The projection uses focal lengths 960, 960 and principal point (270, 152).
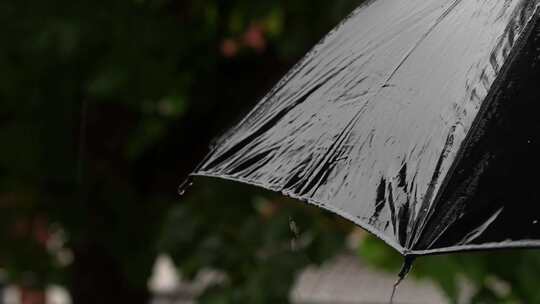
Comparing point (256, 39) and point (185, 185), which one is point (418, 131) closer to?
point (185, 185)

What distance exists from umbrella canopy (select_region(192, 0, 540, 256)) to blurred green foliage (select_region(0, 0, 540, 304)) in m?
1.26

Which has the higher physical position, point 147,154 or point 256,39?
point 256,39

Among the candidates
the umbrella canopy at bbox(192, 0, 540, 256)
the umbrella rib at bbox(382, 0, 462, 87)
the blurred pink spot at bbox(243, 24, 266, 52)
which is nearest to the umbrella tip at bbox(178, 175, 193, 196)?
the umbrella canopy at bbox(192, 0, 540, 256)

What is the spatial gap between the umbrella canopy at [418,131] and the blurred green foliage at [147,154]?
1262 mm

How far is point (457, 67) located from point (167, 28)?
7.27 ft

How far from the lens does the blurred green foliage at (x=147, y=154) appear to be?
3.22m

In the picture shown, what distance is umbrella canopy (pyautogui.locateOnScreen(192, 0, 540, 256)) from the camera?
1313mm

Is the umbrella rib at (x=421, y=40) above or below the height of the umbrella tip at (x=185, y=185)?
below

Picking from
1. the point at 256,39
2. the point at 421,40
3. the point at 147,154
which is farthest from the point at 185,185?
the point at 147,154

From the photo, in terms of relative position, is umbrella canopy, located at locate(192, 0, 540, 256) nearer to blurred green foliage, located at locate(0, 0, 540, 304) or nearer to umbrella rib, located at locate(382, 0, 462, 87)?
umbrella rib, located at locate(382, 0, 462, 87)

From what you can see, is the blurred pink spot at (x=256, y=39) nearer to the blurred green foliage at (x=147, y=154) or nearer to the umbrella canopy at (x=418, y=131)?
the blurred green foliage at (x=147, y=154)

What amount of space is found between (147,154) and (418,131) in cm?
313

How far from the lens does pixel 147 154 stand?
14.7 feet

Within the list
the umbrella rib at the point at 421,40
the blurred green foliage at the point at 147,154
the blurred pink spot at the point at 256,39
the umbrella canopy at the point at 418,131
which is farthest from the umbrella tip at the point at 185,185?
the blurred pink spot at the point at 256,39
